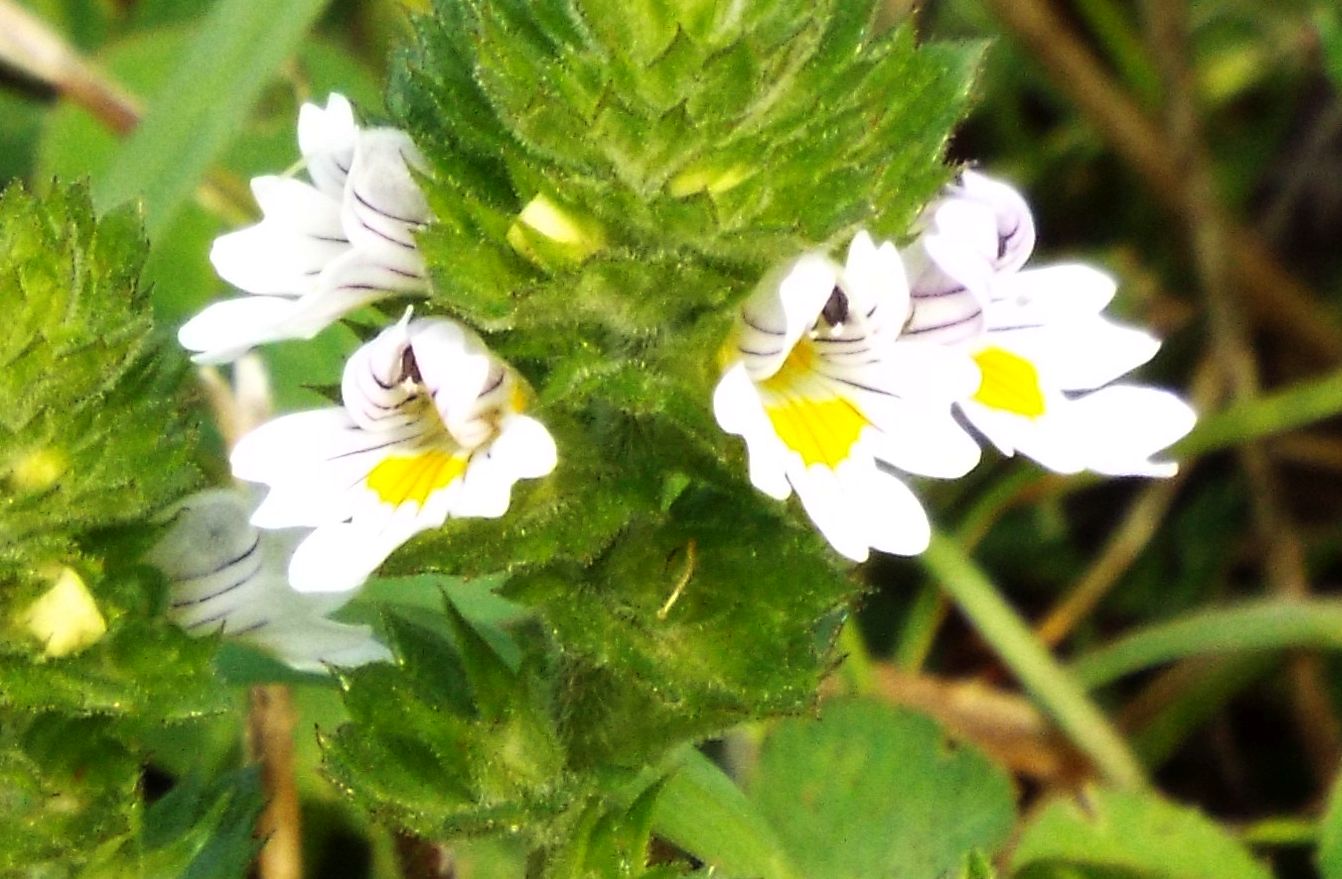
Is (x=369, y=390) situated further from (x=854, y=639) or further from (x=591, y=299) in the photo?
(x=854, y=639)

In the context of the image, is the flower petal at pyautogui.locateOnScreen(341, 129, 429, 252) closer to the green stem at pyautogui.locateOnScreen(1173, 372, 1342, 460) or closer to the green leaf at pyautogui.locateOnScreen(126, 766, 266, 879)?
the green leaf at pyautogui.locateOnScreen(126, 766, 266, 879)

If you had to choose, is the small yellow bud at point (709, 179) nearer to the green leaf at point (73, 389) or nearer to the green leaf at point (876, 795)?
the green leaf at point (73, 389)

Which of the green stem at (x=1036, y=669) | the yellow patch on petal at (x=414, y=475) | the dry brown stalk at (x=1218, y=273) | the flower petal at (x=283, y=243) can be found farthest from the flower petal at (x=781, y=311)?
the dry brown stalk at (x=1218, y=273)

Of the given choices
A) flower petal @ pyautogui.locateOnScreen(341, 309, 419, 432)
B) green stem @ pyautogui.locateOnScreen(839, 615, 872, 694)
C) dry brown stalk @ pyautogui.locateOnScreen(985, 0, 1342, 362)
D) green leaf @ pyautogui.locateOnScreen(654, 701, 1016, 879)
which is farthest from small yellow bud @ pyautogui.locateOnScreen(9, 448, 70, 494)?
dry brown stalk @ pyautogui.locateOnScreen(985, 0, 1342, 362)

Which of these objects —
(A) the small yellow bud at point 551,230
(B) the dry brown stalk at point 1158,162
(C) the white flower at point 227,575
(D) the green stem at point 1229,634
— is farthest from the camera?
(B) the dry brown stalk at point 1158,162

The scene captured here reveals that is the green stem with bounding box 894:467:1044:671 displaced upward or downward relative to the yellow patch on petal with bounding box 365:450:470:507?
downward

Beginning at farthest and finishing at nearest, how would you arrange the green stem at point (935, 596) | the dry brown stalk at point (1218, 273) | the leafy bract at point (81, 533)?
1. the dry brown stalk at point (1218, 273)
2. the green stem at point (935, 596)
3. the leafy bract at point (81, 533)

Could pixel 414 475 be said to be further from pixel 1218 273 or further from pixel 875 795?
pixel 1218 273

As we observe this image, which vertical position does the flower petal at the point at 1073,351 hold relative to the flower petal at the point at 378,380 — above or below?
above
